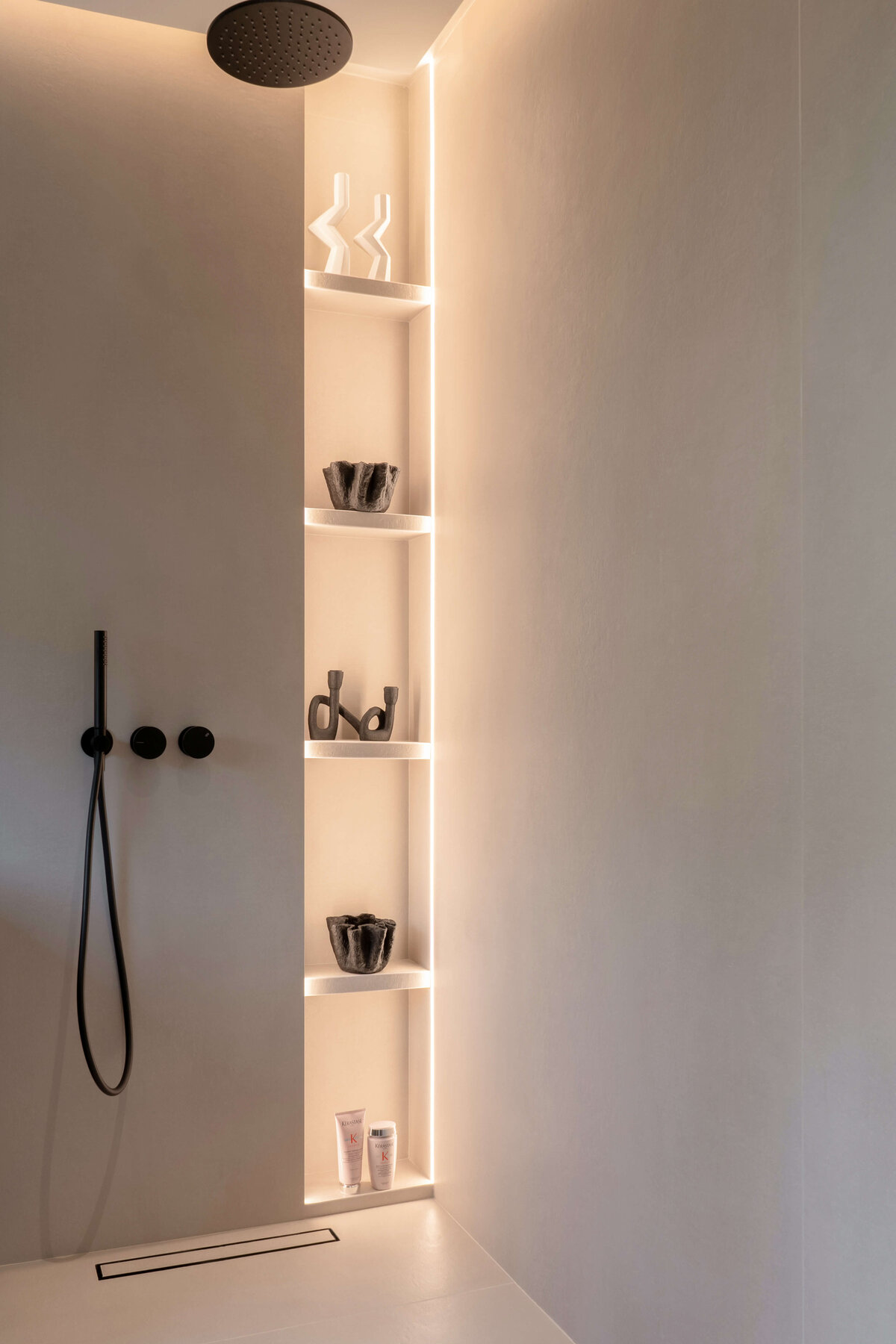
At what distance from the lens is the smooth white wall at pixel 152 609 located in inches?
76.2

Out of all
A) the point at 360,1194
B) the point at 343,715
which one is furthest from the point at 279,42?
the point at 360,1194

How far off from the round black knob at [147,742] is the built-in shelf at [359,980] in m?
0.53

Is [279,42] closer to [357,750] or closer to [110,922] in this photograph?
[357,750]

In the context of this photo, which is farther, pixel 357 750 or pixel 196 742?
pixel 357 750

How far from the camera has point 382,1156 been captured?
2086 mm

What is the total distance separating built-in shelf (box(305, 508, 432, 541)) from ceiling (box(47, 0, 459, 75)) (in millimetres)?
875

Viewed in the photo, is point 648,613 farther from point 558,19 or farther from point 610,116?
point 558,19

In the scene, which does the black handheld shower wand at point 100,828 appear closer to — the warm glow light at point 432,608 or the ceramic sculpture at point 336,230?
the warm glow light at point 432,608

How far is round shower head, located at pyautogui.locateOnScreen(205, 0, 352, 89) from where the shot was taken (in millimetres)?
1758

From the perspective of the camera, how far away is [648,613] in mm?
1397

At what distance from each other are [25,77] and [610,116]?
3.72ft

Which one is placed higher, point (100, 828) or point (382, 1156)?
point (100, 828)

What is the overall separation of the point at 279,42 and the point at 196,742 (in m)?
1.22

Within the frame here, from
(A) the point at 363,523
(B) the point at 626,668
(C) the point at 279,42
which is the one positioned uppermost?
(C) the point at 279,42
